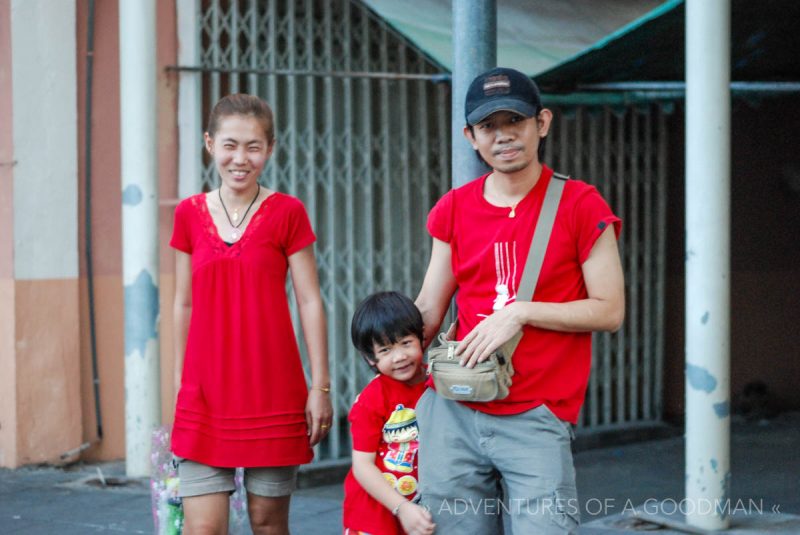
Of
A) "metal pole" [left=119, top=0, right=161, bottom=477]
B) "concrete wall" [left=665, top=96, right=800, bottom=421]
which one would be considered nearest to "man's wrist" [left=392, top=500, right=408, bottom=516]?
"metal pole" [left=119, top=0, right=161, bottom=477]

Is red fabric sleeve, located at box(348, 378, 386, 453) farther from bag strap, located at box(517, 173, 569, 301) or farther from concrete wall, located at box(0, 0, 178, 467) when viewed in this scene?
concrete wall, located at box(0, 0, 178, 467)

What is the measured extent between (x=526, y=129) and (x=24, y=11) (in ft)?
14.8

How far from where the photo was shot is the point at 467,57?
388cm

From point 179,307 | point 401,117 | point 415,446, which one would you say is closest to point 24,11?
point 401,117

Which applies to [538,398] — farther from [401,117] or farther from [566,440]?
[401,117]

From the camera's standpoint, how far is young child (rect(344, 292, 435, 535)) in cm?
338

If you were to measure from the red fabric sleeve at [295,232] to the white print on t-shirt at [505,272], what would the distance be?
0.81 metres

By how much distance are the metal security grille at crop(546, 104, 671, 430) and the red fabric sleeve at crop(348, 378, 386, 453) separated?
185 inches

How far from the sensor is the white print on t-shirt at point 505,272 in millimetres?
3057

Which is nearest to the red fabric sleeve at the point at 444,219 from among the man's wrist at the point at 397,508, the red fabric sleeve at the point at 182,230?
the man's wrist at the point at 397,508

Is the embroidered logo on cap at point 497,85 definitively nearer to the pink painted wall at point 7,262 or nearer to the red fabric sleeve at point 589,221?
the red fabric sleeve at point 589,221

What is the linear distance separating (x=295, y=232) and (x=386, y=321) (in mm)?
505

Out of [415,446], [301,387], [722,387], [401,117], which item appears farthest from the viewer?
[401,117]

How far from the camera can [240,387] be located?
3.60m
